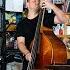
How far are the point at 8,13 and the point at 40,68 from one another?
6.87ft

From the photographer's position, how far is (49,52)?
5.80 ft

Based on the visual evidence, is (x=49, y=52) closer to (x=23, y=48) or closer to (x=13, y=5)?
(x=23, y=48)

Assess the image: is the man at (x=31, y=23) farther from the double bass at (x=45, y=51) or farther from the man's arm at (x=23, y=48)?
the double bass at (x=45, y=51)

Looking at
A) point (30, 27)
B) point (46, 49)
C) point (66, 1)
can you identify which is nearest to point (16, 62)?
point (66, 1)

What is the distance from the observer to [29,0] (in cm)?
210

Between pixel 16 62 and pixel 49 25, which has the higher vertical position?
pixel 49 25

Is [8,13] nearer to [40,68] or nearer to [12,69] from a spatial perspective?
[12,69]

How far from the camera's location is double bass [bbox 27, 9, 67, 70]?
175cm

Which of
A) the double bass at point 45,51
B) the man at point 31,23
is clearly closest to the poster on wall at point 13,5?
the man at point 31,23

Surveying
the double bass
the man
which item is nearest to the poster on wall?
the man

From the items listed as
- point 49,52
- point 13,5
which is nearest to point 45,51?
point 49,52

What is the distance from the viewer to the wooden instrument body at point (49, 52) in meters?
1.76

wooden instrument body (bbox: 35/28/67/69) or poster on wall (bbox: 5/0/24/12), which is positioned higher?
poster on wall (bbox: 5/0/24/12)

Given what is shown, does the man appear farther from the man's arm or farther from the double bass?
the double bass
